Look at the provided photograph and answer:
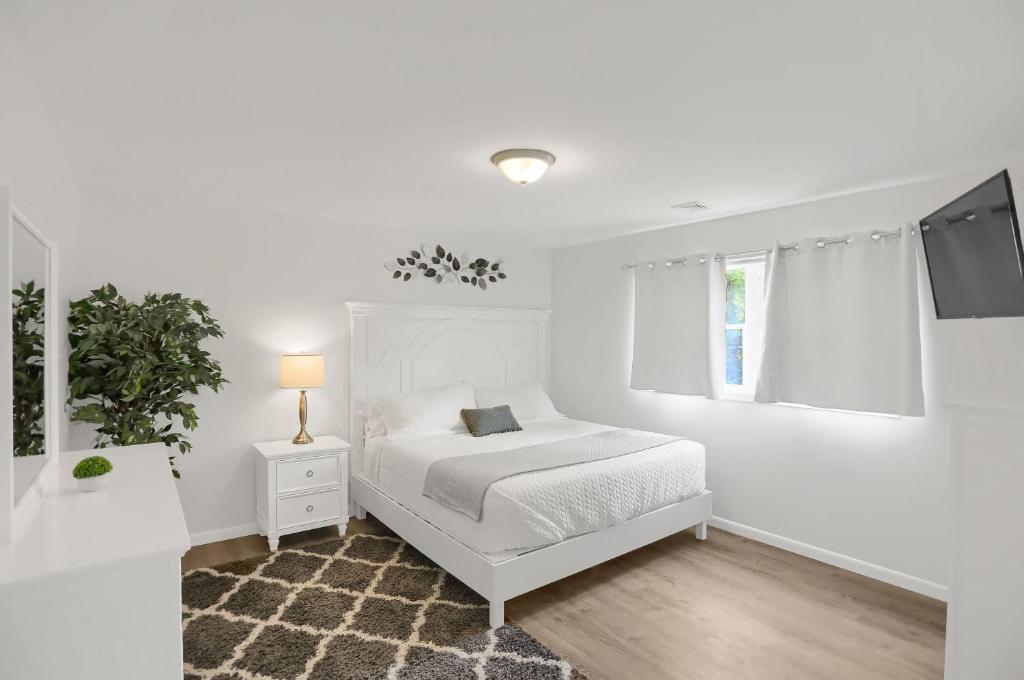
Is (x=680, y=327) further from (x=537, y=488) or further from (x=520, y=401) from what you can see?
(x=537, y=488)

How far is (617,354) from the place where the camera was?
4.91 meters

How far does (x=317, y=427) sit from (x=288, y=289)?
106 centimetres

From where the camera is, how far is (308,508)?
12.4 ft

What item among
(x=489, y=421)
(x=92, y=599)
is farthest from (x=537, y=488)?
(x=92, y=599)

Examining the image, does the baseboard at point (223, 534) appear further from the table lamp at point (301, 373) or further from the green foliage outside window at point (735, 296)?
the green foliage outside window at point (735, 296)

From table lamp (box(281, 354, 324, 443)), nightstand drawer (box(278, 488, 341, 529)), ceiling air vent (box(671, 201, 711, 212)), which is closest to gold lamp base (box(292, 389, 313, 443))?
table lamp (box(281, 354, 324, 443))

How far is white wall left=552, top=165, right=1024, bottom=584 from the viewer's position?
3078 millimetres

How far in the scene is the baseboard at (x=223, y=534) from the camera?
3719 millimetres

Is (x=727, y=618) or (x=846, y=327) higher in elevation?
(x=846, y=327)

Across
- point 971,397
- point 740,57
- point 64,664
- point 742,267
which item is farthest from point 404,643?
point 742,267

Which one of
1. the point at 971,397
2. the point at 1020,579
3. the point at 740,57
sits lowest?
the point at 1020,579

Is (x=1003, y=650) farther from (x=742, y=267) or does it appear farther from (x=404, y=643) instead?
(x=742, y=267)

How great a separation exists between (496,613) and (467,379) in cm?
245

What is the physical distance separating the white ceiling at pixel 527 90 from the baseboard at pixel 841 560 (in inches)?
89.7
